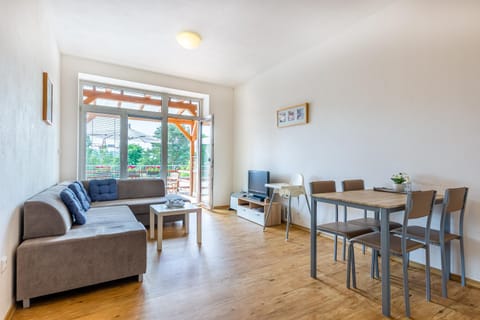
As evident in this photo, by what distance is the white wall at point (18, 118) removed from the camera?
62.6 inches

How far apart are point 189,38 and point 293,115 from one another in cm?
196

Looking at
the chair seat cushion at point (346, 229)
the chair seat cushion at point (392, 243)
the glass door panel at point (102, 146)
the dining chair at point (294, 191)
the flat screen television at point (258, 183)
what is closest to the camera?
the chair seat cushion at point (392, 243)

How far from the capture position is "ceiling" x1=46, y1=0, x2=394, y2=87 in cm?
274

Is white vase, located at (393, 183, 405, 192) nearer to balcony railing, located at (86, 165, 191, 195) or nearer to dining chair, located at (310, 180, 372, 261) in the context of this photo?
dining chair, located at (310, 180, 372, 261)

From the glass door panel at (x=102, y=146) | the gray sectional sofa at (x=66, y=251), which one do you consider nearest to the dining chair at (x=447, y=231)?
the gray sectional sofa at (x=66, y=251)

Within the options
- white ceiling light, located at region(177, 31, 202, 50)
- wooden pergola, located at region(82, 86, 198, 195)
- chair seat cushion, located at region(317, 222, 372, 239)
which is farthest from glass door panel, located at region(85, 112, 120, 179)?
chair seat cushion, located at region(317, 222, 372, 239)

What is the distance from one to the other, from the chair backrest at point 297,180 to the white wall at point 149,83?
2.03 meters

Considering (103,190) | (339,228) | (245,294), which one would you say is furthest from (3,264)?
(339,228)

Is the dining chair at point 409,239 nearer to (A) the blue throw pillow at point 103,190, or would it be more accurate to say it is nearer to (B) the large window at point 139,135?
(A) the blue throw pillow at point 103,190

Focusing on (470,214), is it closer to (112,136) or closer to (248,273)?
(248,273)

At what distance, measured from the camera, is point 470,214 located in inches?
87.0

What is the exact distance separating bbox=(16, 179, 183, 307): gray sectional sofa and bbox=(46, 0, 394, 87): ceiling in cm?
220

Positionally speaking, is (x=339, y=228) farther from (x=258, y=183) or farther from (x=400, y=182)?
(x=258, y=183)

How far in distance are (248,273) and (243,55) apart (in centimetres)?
329
